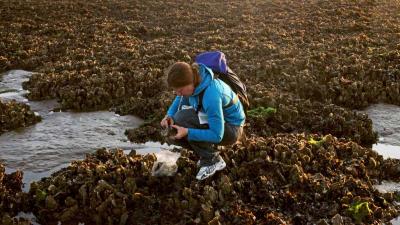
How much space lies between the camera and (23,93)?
11352 millimetres

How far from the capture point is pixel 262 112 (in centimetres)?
951

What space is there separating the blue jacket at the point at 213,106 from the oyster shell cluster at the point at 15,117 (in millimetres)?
4448

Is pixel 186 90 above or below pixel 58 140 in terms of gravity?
above

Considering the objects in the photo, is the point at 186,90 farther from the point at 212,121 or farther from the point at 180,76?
the point at 212,121

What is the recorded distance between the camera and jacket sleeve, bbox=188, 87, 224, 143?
5676 millimetres

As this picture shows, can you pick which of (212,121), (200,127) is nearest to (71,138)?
(200,127)

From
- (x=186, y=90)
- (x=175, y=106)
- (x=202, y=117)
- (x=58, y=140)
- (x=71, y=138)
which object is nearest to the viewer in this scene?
(x=186, y=90)

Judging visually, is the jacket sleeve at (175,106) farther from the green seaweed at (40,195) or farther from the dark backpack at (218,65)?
the green seaweed at (40,195)

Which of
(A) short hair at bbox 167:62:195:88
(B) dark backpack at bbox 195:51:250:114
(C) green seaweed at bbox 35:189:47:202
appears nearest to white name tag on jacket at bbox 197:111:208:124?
(B) dark backpack at bbox 195:51:250:114

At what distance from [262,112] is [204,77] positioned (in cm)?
406

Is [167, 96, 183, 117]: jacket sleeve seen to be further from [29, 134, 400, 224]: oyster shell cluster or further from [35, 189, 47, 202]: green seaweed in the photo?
[35, 189, 47, 202]: green seaweed

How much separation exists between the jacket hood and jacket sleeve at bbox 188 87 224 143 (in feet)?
0.27

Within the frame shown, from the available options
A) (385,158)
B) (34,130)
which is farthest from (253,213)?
(34,130)

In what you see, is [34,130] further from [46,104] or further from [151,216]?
[151,216]
